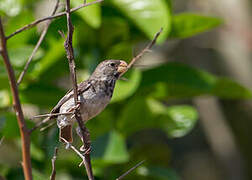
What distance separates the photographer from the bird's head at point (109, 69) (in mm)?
3025

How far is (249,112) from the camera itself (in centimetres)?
493

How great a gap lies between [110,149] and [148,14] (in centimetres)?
91

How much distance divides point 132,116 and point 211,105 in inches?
78.9

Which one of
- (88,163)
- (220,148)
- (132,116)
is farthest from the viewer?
(220,148)

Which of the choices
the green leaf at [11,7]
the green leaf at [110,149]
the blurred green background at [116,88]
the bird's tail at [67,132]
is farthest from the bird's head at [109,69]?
the green leaf at [11,7]

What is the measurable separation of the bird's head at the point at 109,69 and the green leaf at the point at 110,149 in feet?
1.96

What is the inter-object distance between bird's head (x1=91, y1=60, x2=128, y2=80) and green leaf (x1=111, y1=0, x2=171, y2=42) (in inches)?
24.2

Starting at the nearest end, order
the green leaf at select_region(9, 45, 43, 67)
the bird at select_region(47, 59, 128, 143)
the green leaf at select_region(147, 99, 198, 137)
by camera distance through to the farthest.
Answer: the bird at select_region(47, 59, 128, 143) < the green leaf at select_region(9, 45, 43, 67) < the green leaf at select_region(147, 99, 198, 137)

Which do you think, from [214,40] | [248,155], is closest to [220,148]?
[248,155]

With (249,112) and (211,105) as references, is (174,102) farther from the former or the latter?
(249,112)

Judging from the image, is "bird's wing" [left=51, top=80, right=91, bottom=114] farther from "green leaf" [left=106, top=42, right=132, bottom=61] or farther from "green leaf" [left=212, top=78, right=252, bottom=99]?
"green leaf" [left=212, top=78, right=252, bottom=99]

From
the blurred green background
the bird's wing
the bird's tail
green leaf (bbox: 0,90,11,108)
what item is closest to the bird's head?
the bird's wing

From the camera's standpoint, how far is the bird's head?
303 centimetres

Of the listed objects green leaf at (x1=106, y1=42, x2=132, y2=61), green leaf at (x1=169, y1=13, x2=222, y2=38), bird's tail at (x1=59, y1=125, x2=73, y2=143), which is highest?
green leaf at (x1=169, y1=13, x2=222, y2=38)
